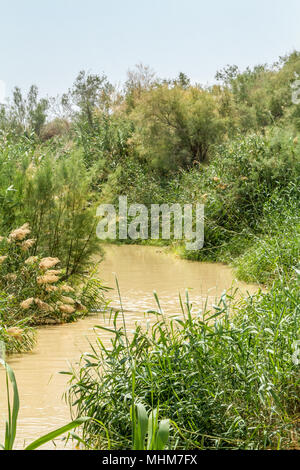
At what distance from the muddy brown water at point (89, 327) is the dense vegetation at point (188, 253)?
0.25 meters

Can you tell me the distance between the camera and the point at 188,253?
49.2 feet

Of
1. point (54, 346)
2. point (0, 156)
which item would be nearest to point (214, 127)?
point (0, 156)

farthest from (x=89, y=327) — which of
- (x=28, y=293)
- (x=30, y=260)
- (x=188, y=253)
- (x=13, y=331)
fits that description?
(x=188, y=253)

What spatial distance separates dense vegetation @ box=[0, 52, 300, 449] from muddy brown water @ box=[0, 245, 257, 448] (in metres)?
0.25

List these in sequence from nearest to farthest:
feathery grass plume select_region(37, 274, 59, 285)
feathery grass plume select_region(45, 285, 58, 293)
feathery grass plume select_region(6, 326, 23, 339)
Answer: feathery grass plume select_region(6, 326, 23, 339) → feathery grass plume select_region(37, 274, 59, 285) → feathery grass plume select_region(45, 285, 58, 293)

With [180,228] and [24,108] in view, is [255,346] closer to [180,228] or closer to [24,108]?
[180,228]

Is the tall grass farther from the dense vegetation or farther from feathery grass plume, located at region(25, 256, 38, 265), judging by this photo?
feathery grass plume, located at region(25, 256, 38, 265)

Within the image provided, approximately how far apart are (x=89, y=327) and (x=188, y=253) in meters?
7.14

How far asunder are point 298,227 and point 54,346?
15.8 feet

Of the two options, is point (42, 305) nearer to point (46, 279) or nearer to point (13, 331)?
point (46, 279)

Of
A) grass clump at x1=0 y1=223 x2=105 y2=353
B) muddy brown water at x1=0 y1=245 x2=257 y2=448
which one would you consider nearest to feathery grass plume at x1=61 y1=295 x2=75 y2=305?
grass clump at x1=0 y1=223 x2=105 y2=353

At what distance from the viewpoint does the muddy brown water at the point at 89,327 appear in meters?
4.85

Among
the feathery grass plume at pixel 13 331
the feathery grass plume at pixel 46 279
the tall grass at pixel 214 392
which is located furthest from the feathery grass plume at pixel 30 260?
the tall grass at pixel 214 392

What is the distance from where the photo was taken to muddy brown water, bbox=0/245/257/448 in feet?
15.9
